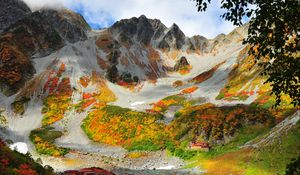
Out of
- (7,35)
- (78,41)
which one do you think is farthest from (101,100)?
(78,41)

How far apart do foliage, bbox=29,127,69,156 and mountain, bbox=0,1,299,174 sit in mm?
220

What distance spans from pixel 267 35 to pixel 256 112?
5336 centimetres

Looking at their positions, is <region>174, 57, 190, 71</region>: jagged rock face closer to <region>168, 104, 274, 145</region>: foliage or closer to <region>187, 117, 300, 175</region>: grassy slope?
<region>168, 104, 274, 145</region>: foliage

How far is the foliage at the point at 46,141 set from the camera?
67.6 meters

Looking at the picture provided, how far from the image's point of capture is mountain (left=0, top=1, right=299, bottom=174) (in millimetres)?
61844

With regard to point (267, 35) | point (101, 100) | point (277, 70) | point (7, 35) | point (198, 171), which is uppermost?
point (7, 35)

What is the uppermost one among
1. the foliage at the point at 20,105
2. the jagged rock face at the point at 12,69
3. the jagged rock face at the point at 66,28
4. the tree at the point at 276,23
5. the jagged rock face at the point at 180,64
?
the jagged rock face at the point at 66,28

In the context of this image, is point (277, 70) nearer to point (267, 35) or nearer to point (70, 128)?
point (267, 35)

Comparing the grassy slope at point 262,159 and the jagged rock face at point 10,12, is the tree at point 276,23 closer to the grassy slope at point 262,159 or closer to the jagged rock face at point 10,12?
the grassy slope at point 262,159

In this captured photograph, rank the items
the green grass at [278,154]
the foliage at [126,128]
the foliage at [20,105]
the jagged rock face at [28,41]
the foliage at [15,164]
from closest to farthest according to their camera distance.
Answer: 1. the foliage at [15,164]
2. the green grass at [278,154]
3. the foliage at [126,128]
4. the foliage at [20,105]
5. the jagged rock face at [28,41]

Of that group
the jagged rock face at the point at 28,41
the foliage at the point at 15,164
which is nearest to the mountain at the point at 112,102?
the jagged rock face at the point at 28,41

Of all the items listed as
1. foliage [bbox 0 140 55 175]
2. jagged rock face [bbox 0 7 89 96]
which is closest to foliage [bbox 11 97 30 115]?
jagged rock face [bbox 0 7 89 96]

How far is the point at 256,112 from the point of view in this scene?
6369 centimetres

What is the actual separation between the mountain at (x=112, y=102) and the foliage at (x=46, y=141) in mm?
220
